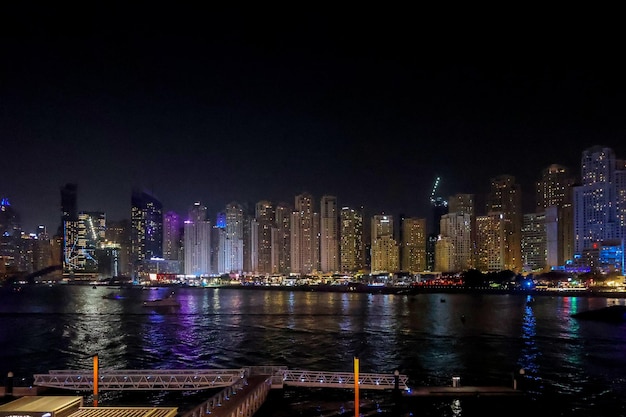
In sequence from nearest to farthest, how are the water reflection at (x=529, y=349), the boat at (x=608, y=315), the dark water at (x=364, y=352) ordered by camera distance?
the dark water at (x=364, y=352) < the water reflection at (x=529, y=349) < the boat at (x=608, y=315)

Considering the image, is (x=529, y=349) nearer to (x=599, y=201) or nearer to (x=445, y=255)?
(x=599, y=201)

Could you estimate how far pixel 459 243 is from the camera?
194 metres

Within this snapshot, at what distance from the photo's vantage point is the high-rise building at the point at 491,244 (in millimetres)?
181000

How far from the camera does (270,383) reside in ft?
68.2

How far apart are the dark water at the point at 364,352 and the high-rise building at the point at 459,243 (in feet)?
453

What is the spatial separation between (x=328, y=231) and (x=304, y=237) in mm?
8698

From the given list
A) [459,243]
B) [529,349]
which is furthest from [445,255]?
[529,349]

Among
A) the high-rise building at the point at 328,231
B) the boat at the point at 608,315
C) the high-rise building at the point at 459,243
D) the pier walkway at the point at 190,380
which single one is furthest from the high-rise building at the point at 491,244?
the pier walkway at the point at 190,380

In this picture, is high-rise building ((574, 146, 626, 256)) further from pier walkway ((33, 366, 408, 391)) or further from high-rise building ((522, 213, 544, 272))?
pier walkway ((33, 366, 408, 391))

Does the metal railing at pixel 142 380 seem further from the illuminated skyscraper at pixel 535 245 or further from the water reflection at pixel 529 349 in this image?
the illuminated skyscraper at pixel 535 245

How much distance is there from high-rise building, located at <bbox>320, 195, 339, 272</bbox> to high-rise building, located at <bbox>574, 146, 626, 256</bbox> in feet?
248

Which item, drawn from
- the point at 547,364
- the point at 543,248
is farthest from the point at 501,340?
the point at 543,248

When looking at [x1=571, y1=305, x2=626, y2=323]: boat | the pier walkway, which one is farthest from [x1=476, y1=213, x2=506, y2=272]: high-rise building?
the pier walkway

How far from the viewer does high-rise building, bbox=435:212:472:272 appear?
624ft
